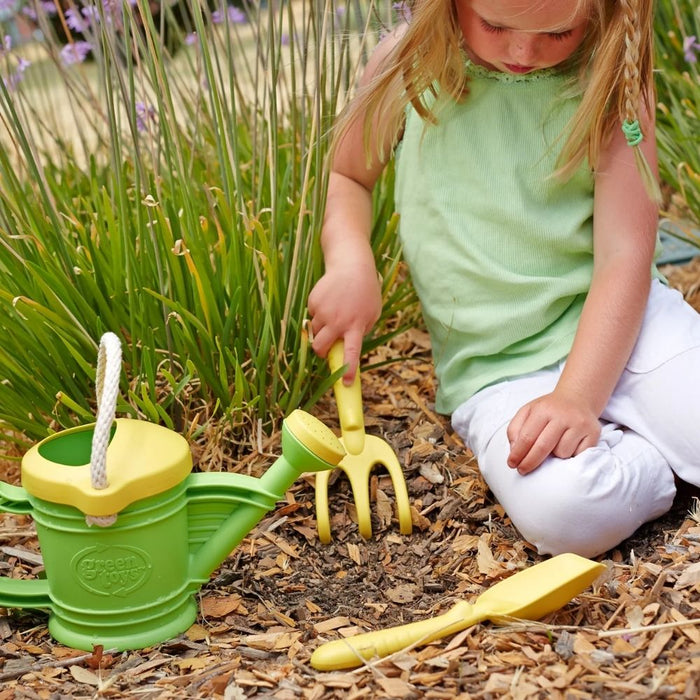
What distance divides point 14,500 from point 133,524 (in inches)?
6.3

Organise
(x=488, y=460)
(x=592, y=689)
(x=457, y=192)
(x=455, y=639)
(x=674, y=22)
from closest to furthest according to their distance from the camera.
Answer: (x=592, y=689)
(x=455, y=639)
(x=488, y=460)
(x=457, y=192)
(x=674, y=22)

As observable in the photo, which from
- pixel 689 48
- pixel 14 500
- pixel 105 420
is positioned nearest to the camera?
pixel 105 420

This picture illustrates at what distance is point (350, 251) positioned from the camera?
1444 millimetres

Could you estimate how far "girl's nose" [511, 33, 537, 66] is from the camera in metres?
1.25

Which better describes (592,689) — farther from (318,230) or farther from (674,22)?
(674,22)

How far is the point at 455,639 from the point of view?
3.42ft

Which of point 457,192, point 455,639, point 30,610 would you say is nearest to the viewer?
A: point 455,639

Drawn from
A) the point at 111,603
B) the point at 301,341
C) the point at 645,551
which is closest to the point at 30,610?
the point at 111,603

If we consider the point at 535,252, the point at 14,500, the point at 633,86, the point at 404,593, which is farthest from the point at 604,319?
the point at 14,500

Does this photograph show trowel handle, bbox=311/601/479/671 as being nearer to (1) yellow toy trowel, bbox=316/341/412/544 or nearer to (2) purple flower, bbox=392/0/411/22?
(1) yellow toy trowel, bbox=316/341/412/544

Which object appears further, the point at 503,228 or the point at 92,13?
the point at 503,228

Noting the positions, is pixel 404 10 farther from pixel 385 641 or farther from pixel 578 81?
pixel 385 641

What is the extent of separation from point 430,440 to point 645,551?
0.39 metres

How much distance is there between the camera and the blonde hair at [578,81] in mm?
1261
